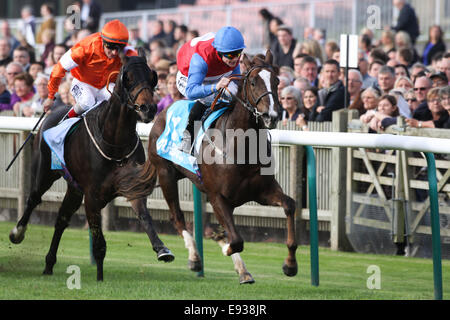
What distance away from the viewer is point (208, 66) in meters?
6.62

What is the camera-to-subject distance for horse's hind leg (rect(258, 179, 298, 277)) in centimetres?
600

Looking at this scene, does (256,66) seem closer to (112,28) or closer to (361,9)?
(112,28)

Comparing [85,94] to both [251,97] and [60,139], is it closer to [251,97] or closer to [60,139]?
[60,139]

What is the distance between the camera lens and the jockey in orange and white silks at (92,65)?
711cm

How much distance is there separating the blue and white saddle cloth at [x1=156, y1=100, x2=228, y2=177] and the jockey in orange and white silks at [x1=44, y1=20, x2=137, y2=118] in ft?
1.85

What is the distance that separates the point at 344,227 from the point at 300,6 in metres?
7.10

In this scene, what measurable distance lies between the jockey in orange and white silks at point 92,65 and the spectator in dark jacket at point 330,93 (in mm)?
2689

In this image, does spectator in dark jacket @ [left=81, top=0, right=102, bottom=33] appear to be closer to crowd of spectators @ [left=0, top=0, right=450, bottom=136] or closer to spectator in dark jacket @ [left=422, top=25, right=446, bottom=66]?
crowd of spectators @ [left=0, top=0, right=450, bottom=136]

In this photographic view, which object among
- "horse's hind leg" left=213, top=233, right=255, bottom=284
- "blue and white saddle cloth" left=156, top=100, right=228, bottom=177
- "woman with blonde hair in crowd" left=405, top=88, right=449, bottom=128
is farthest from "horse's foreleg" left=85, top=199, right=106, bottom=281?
"woman with blonde hair in crowd" left=405, top=88, right=449, bottom=128

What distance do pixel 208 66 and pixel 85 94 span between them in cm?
138

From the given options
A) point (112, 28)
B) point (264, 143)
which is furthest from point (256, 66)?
point (112, 28)

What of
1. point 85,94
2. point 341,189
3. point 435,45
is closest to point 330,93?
point 341,189

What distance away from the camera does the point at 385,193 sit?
8.41m

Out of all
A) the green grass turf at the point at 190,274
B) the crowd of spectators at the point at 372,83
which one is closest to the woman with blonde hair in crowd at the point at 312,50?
the crowd of spectators at the point at 372,83
